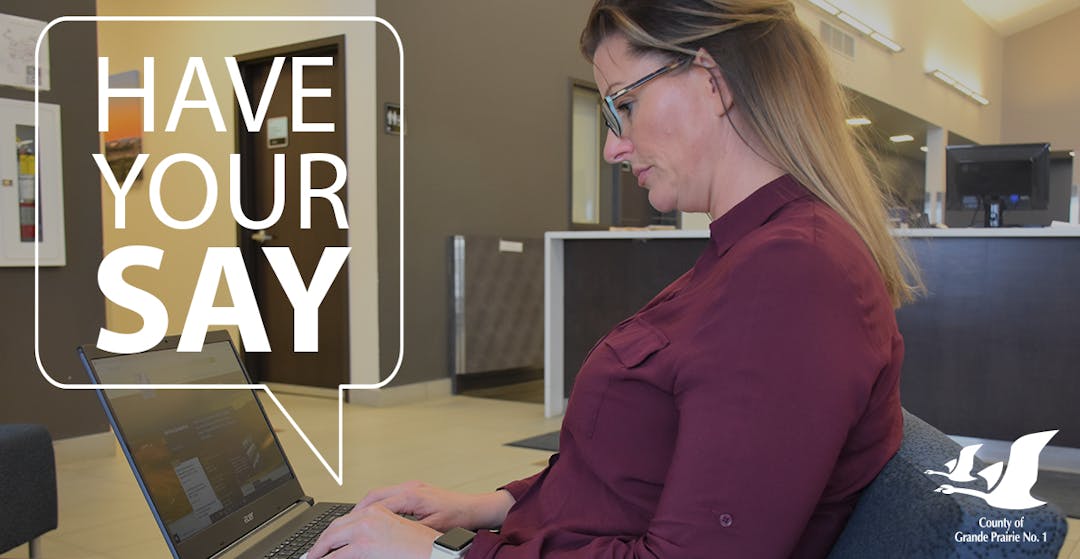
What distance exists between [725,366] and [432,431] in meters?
3.80

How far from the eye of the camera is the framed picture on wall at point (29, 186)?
11.7 ft

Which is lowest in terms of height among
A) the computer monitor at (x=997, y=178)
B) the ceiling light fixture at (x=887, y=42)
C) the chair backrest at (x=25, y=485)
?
the chair backrest at (x=25, y=485)

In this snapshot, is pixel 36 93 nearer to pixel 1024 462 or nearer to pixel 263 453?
pixel 263 453

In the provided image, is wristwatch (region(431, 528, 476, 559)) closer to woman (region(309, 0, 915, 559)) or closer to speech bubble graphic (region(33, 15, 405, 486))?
woman (region(309, 0, 915, 559))

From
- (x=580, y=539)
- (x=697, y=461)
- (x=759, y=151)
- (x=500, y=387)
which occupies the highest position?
(x=759, y=151)

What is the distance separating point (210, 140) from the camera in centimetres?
570

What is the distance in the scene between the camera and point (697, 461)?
69cm

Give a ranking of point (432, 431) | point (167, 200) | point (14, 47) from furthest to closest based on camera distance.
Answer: point (167, 200) < point (432, 431) < point (14, 47)

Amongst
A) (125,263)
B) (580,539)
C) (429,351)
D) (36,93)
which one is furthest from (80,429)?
(580,539)

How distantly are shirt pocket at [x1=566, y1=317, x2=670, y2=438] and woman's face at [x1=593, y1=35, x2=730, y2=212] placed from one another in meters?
0.15

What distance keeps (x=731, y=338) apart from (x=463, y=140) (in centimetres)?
515

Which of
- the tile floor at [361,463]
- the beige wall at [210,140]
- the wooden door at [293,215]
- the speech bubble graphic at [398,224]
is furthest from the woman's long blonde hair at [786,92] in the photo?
the wooden door at [293,215]

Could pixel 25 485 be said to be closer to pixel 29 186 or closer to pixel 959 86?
pixel 29 186

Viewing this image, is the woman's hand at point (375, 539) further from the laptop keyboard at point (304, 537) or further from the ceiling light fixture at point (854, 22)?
the ceiling light fixture at point (854, 22)
